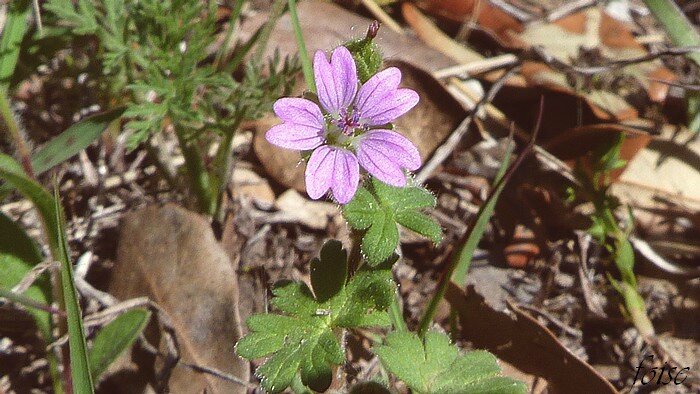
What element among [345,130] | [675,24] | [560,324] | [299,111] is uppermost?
[299,111]

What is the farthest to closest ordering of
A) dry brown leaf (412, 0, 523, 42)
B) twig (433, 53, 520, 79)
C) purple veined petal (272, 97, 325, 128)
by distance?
dry brown leaf (412, 0, 523, 42) → twig (433, 53, 520, 79) → purple veined petal (272, 97, 325, 128)

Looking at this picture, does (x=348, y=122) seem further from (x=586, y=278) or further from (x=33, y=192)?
(x=586, y=278)

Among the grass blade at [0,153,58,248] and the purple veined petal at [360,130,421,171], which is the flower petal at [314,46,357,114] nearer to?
the purple veined petal at [360,130,421,171]

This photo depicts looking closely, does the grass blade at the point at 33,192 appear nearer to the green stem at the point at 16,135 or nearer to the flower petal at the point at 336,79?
the green stem at the point at 16,135

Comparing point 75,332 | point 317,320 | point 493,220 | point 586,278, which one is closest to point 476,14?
point 493,220

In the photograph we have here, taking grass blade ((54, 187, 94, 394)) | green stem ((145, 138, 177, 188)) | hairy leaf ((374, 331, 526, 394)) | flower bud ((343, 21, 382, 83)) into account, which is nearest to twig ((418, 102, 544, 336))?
hairy leaf ((374, 331, 526, 394))

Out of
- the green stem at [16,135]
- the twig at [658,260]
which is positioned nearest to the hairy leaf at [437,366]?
the green stem at [16,135]

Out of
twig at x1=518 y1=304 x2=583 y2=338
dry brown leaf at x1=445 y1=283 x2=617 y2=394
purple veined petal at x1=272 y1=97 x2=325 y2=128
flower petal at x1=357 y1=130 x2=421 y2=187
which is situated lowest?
twig at x1=518 y1=304 x2=583 y2=338
